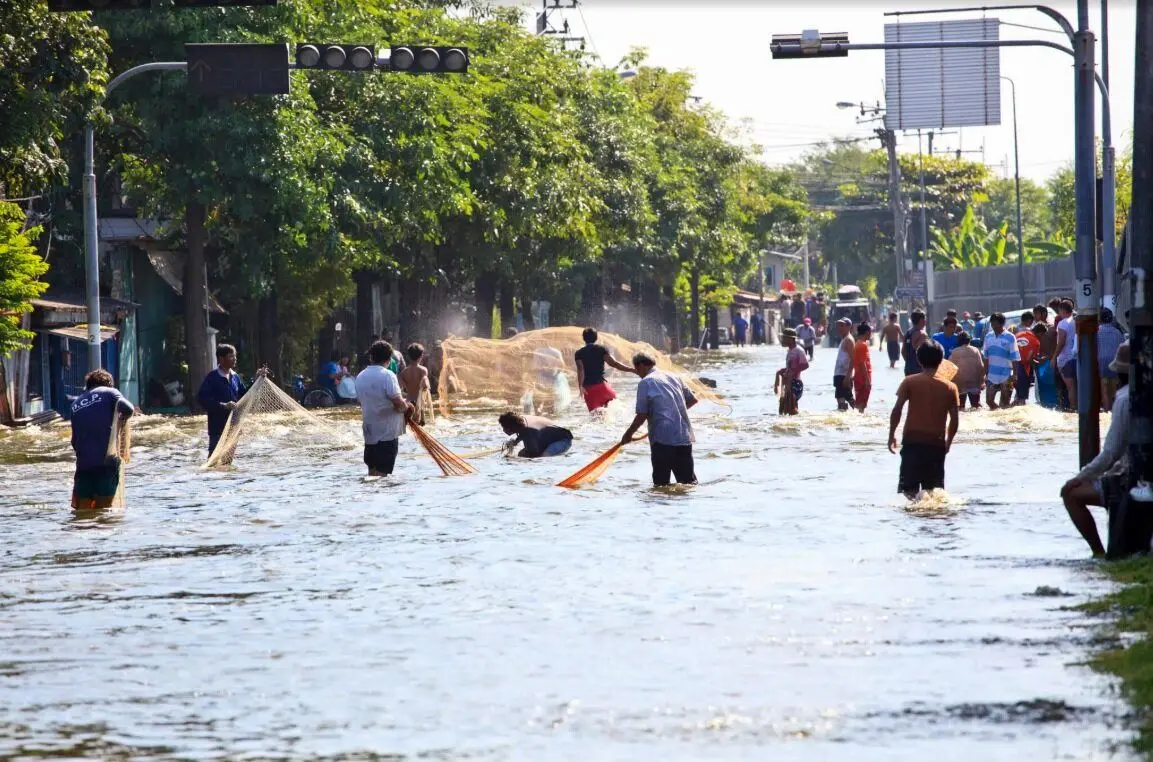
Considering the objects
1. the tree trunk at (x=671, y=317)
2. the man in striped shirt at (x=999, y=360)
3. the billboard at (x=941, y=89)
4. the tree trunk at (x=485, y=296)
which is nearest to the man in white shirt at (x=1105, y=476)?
the man in striped shirt at (x=999, y=360)

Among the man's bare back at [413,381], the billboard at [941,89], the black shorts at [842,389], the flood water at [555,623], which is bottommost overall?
the flood water at [555,623]

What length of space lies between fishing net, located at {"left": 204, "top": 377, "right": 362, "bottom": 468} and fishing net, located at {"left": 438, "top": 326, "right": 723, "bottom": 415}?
17.2ft

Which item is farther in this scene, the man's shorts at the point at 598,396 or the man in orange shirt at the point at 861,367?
the man in orange shirt at the point at 861,367

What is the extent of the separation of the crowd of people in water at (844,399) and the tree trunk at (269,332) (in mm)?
14819

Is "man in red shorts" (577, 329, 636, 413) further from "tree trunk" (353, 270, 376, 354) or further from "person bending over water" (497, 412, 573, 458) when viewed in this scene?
"tree trunk" (353, 270, 376, 354)

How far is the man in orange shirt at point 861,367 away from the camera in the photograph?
2926 centimetres

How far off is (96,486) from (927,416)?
6946 millimetres

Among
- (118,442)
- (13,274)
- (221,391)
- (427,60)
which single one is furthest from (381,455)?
(13,274)

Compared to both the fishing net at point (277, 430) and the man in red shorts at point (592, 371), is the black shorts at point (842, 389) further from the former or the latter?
the fishing net at point (277, 430)

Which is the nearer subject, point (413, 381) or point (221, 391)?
point (221, 391)

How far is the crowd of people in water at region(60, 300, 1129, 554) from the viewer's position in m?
16.1

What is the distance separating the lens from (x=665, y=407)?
18.1m

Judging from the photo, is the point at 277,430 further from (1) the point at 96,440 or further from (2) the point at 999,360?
(1) the point at 96,440

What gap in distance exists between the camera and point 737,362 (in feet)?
234
